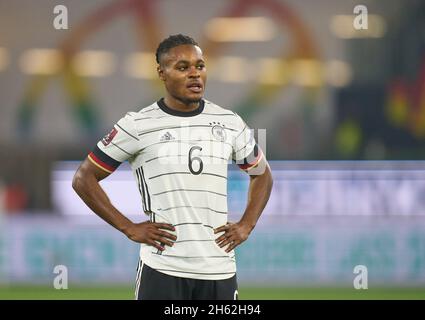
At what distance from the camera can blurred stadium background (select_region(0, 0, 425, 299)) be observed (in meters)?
7.77

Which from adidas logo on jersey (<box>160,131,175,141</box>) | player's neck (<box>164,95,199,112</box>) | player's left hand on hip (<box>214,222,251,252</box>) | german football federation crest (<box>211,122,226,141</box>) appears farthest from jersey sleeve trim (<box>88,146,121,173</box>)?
player's left hand on hip (<box>214,222,251,252</box>)

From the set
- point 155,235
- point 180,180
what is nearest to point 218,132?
point 180,180

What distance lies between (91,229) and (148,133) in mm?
3751

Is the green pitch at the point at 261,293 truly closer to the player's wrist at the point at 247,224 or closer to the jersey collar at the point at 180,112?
the player's wrist at the point at 247,224

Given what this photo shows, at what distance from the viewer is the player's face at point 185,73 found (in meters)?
4.15

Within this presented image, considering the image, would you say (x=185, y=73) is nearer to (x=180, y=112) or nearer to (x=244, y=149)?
(x=180, y=112)

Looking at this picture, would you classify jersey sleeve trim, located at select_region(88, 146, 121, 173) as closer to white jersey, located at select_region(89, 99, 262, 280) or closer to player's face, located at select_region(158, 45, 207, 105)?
white jersey, located at select_region(89, 99, 262, 280)

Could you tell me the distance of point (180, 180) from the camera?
4.06m

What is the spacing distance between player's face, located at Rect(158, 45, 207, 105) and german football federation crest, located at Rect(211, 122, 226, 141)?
151 millimetres

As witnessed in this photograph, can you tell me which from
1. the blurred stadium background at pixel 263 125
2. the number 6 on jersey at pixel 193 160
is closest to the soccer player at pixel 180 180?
the number 6 on jersey at pixel 193 160

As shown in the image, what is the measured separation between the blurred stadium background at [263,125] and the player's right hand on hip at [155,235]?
3.54 metres

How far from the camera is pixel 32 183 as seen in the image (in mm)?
8047

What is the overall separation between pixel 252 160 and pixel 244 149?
10cm
